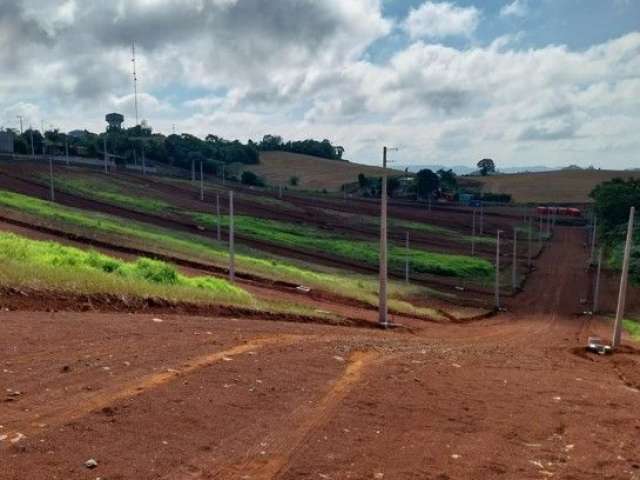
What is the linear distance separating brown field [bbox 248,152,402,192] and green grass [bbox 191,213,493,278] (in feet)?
226

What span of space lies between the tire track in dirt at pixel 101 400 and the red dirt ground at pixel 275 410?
0.09 ft

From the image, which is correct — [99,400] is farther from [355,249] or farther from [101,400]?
[355,249]

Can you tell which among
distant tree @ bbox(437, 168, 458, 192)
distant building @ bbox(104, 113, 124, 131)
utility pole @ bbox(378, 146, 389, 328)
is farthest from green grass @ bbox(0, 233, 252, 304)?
distant building @ bbox(104, 113, 124, 131)

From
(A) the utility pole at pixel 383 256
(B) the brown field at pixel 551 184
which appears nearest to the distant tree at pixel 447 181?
(B) the brown field at pixel 551 184

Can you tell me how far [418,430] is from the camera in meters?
8.30

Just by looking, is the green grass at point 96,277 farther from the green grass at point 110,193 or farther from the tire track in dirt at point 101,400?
the green grass at point 110,193

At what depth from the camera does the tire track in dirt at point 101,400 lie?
689cm

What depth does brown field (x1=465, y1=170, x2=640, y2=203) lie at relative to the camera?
450 feet

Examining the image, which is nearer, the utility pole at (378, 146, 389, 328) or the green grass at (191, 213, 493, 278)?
the utility pole at (378, 146, 389, 328)

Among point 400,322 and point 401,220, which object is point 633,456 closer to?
point 400,322

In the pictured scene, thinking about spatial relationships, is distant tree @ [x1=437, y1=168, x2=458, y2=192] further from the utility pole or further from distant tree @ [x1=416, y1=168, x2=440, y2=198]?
the utility pole

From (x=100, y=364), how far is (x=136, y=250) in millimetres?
28930

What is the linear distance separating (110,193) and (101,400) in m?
71.1

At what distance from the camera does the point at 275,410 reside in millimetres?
8375
